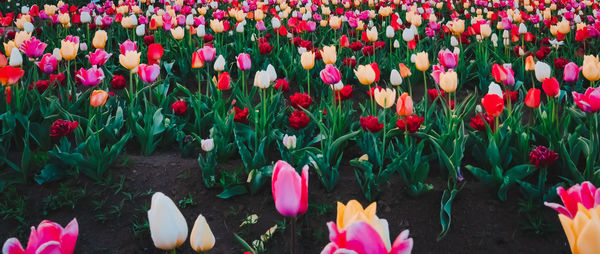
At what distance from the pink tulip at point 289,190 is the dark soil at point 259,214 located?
2.97 ft

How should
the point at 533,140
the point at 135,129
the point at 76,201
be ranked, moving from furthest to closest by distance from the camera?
1. the point at 135,129
2. the point at 533,140
3. the point at 76,201

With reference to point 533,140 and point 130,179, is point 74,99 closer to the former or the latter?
point 130,179

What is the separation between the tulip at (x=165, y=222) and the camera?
1.00 metres

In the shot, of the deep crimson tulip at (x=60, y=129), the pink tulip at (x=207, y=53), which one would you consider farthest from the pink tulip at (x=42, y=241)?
the pink tulip at (x=207, y=53)

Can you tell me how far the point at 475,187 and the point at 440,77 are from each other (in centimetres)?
57

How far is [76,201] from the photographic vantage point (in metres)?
2.27

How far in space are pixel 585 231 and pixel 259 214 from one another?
5.28ft

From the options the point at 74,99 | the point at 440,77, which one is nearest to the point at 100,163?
the point at 74,99

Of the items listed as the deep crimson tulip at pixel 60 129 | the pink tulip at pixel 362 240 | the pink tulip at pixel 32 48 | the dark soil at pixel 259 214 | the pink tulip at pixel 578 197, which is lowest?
the dark soil at pixel 259 214

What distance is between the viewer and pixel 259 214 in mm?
2260

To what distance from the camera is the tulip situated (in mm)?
1000

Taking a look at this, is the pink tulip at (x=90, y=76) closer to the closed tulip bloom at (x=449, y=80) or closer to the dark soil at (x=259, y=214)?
the dark soil at (x=259, y=214)

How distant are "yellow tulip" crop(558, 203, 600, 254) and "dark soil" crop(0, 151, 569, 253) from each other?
1.20m

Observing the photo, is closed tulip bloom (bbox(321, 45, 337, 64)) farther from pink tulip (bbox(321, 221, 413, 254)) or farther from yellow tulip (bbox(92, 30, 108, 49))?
pink tulip (bbox(321, 221, 413, 254))
